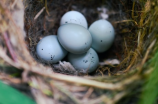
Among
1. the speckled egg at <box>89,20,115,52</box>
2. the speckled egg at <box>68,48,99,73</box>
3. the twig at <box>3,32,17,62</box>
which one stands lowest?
the twig at <box>3,32,17,62</box>

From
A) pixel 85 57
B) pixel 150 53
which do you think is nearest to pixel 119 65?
pixel 85 57

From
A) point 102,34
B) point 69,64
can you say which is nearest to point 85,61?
point 69,64

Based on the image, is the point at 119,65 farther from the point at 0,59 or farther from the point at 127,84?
the point at 0,59

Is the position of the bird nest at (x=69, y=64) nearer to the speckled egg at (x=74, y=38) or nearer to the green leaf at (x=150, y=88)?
the green leaf at (x=150, y=88)

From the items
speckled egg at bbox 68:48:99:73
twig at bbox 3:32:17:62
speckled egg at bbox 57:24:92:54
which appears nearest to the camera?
twig at bbox 3:32:17:62

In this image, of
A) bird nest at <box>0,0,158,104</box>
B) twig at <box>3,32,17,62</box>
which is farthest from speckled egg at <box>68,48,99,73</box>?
twig at <box>3,32,17,62</box>

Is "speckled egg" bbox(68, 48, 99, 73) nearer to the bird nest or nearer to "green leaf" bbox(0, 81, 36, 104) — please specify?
the bird nest
